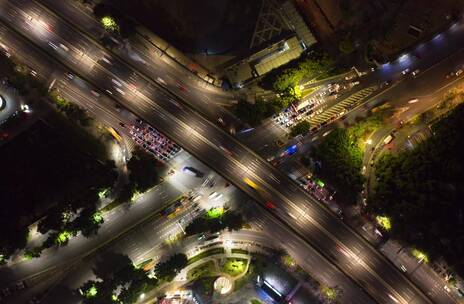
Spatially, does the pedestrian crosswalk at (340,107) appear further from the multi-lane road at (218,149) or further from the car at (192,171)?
the car at (192,171)

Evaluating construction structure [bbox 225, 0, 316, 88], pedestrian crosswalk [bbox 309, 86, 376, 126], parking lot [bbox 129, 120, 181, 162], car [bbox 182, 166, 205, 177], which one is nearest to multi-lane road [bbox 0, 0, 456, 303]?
parking lot [bbox 129, 120, 181, 162]

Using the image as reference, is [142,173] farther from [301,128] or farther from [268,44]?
[268,44]

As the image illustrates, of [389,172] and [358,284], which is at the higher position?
[389,172]

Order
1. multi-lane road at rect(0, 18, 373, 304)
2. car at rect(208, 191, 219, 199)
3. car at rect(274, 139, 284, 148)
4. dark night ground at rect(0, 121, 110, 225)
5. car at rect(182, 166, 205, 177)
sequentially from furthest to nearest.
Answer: car at rect(274, 139, 284, 148) < car at rect(182, 166, 205, 177) < car at rect(208, 191, 219, 199) < multi-lane road at rect(0, 18, 373, 304) < dark night ground at rect(0, 121, 110, 225)

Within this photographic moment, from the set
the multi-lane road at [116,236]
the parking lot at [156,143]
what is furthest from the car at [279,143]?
the parking lot at [156,143]

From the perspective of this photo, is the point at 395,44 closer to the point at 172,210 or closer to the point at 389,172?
the point at 389,172

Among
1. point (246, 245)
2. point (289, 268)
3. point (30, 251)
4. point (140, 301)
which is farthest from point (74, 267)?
point (289, 268)

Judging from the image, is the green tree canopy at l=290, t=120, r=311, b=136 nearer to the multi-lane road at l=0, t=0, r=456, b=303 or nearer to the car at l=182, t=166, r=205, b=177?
the multi-lane road at l=0, t=0, r=456, b=303

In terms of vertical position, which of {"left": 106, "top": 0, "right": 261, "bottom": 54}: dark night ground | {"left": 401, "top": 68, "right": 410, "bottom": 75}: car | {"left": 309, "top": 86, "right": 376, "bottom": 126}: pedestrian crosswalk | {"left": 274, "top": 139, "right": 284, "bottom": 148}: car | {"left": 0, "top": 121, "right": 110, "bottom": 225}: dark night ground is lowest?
{"left": 401, "top": 68, "right": 410, "bottom": 75}: car
